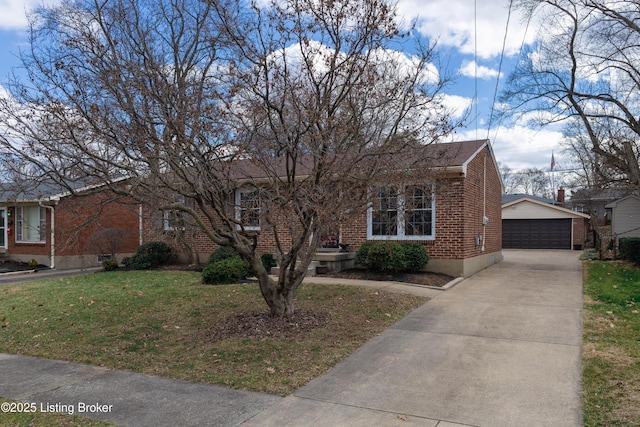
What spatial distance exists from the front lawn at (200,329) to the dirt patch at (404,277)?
6.19ft

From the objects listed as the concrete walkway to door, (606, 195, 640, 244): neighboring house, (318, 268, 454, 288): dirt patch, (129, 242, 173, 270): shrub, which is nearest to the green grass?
the concrete walkway to door

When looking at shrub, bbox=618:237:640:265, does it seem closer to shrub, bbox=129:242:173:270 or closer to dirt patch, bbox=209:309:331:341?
dirt patch, bbox=209:309:331:341

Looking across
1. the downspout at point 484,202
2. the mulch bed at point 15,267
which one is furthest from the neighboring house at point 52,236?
the downspout at point 484,202

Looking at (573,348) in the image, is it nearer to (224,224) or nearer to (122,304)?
(224,224)

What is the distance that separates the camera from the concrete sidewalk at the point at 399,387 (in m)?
4.39

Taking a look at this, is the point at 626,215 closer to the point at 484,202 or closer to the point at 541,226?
the point at 541,226

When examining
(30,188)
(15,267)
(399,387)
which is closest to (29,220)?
(15,267)

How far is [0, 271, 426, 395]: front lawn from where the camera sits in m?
5.92

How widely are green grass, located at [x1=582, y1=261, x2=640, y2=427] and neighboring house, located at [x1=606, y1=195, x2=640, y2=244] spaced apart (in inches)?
744

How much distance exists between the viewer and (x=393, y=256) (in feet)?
40.4

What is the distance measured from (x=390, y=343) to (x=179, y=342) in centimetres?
320

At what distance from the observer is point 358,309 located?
8828 mm

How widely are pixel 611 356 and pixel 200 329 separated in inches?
236

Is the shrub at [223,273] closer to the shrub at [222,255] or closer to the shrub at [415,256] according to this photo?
the shrub at [222,255]
